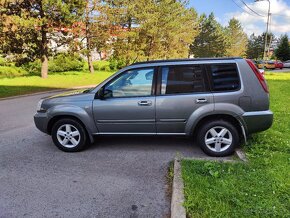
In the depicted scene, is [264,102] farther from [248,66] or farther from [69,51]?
[69,51]

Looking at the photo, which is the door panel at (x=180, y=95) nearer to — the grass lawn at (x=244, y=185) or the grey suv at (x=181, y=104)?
the grey suv at (x=181, y=104)

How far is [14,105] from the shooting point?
37.1 feet

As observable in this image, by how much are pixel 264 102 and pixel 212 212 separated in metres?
2.39

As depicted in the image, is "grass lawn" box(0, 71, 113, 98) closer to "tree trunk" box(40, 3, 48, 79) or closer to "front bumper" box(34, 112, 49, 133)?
"tree trunk" box(40, 3, 48, 79)

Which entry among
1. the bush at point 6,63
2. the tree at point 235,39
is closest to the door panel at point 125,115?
the bush at point 6,63

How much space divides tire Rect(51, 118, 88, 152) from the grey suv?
0.02 meters

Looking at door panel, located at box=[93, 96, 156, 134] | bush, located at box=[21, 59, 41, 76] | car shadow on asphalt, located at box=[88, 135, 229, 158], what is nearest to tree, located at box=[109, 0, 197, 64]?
bush, located at box=[21, 59, 41, 76]

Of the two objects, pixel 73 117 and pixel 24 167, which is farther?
pixel 73 117

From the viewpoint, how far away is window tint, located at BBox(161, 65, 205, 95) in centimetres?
475

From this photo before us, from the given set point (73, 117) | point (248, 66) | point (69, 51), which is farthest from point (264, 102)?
point (69, 51)

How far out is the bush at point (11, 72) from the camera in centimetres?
2488

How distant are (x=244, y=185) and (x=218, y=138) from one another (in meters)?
1.27

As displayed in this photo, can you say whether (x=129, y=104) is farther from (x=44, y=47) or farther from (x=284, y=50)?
(x=284, y=50)

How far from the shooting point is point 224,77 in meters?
4.71
